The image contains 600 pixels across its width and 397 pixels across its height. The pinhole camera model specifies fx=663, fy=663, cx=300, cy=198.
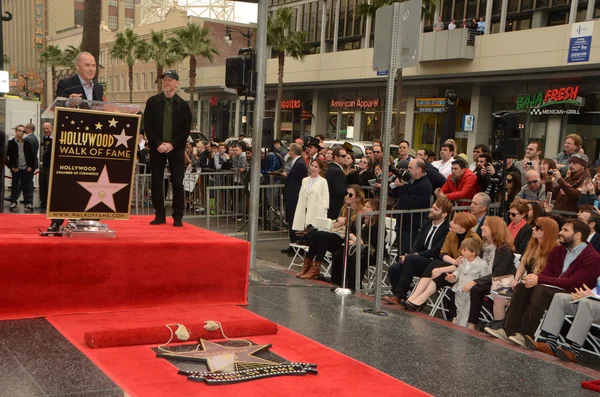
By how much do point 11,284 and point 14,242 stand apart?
0.39 metres

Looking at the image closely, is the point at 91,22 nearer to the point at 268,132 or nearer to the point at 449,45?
the point at 268,132

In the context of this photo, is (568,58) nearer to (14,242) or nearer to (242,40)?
(14,242)

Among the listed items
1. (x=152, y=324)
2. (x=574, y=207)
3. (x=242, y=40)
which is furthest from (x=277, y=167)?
(x=242, y=40)

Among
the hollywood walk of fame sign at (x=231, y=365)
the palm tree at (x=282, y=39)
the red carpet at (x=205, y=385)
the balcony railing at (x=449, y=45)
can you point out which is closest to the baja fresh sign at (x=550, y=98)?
the balcony railing at (x=449, y=45)

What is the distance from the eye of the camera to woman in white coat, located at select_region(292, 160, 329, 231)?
1103 cm

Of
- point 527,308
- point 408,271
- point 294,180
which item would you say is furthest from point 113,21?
point 527,308

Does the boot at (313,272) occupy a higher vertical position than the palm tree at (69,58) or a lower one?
lower

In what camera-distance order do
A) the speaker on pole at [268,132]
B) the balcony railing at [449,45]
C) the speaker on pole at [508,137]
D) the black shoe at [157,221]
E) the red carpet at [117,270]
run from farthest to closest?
the balcony railing at [449,45] < the speaker on pole at [268,132] < the speaker on pole at [508,137] < the black shoe at [157,221] < the red carpet at [117,270]

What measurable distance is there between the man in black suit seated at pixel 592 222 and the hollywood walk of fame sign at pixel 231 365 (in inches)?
168

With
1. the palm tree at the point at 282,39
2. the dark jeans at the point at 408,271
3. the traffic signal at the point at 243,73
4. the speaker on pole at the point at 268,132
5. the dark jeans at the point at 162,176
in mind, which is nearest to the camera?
the dark jeans at the point at 162,176

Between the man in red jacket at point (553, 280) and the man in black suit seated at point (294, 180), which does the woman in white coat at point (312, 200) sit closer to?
the man in black suit seated at point (294, 180)

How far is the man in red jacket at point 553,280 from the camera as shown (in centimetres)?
704

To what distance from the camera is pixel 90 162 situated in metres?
6.54

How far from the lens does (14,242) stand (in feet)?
19.2
